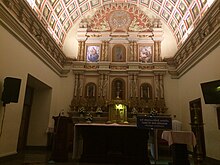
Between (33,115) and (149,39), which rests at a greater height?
(149,39)

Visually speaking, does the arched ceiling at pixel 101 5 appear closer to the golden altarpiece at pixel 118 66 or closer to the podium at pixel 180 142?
the golden altarpiece at pixel 118 66

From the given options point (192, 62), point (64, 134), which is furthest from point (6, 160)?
point (192, 62)

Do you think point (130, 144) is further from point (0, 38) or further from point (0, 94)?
point (0, 38)

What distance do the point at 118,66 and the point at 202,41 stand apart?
522 centimetres

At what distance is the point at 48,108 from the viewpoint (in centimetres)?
1013

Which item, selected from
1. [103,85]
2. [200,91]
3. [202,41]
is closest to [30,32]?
[103,85]

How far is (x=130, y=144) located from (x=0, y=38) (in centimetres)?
509

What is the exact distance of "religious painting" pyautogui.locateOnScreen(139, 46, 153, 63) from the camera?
12008 millimetres

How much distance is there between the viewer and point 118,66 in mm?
11883

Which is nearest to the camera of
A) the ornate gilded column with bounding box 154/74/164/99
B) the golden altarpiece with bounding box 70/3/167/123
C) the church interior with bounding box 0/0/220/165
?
the church interior with bounding box 0/0/220/165

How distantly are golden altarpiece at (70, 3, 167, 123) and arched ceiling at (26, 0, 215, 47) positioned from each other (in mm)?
567

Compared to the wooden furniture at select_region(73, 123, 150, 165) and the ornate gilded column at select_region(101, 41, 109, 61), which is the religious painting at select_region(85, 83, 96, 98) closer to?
the ornate gilded column at select_region(101, 41, 109, 61)

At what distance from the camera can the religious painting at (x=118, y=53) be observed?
12.1 m

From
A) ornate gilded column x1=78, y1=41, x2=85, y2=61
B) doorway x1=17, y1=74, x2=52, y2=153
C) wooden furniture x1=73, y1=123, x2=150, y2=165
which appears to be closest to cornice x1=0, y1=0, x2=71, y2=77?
ornate gilded column x1=78, y1=41, x2=85, y2=61
